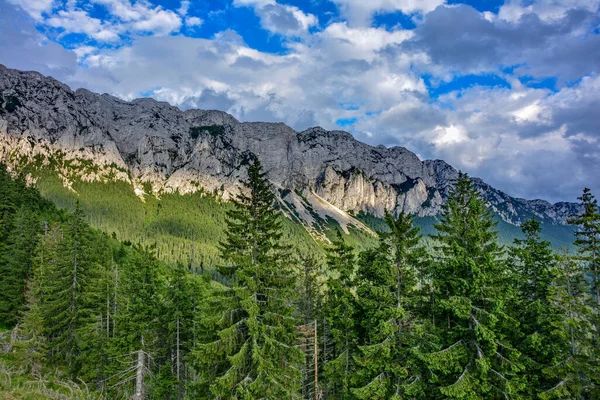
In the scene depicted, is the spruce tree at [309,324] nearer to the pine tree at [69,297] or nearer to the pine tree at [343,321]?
the pine tree at [343,321]

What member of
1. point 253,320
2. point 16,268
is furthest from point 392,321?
point 16,268

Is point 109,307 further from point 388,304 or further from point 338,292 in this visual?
point 388,304

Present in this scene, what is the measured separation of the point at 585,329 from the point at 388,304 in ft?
35.9

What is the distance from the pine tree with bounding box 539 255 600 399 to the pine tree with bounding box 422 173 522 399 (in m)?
2.34

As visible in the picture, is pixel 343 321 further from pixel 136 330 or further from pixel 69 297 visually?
pixel 69 297

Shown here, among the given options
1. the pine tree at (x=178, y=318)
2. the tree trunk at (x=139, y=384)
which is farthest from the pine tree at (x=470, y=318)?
the pine tree at (x=178, y=318)

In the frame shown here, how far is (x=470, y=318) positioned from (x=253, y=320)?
1265 cm

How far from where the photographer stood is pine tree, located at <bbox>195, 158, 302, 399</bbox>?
1950cm

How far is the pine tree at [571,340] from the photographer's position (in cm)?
2027

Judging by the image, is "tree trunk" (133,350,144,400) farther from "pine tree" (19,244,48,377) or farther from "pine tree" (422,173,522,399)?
"pine tree" (422,173,522,399)

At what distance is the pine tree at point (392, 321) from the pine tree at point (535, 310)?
6676 mm

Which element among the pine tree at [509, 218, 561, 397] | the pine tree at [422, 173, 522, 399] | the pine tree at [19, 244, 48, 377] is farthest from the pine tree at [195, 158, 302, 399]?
the pine tree at [19, 244, 48, 377]

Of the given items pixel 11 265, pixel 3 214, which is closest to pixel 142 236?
pixel 3 214

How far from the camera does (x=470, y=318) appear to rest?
70.0 feet
